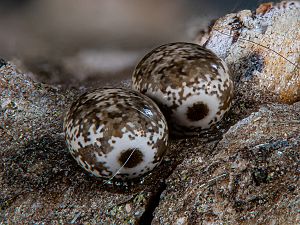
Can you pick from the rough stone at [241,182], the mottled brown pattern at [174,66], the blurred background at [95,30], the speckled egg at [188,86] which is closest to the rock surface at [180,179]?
the rough stone at [241,182]

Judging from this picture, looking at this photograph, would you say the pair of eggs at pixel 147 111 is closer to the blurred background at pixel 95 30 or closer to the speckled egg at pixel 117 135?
the speckled egg at pixel 117 135

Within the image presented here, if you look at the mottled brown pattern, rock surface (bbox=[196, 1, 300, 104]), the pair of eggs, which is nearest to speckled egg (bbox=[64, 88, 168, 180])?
the pair of eggs

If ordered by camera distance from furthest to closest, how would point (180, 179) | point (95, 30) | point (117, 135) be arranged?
1. point (95, 30)
2. point (180, 179)
3. point (117, 135)

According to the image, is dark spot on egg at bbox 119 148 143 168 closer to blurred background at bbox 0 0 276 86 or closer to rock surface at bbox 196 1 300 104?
rock surface at bbox 196 1 300 104

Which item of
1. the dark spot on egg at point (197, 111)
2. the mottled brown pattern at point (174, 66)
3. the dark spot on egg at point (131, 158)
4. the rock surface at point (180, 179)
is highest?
the mottled brown pattern at point (174, 66)

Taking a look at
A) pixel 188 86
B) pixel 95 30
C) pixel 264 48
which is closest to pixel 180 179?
pixel 188 86

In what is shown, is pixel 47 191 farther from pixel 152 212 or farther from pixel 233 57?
pixel 233 57

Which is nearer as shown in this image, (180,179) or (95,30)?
(180,179)

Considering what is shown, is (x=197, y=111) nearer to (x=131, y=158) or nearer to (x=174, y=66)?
(x=174, y=66)
